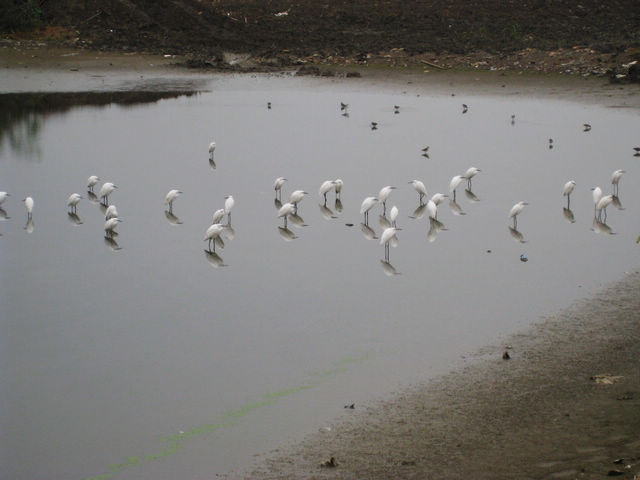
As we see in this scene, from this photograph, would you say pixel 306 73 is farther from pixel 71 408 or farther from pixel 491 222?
pixel 71 408

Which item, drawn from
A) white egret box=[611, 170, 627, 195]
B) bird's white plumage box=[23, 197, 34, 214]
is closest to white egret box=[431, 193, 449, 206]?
white egret box=[611, 170, 627, 195]

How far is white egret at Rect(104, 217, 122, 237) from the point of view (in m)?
12.3

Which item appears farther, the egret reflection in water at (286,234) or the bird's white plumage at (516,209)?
the bird's white plumage at (516,209)

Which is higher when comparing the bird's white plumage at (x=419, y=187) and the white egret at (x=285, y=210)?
the bird's white plumage at (x=419, y=187)

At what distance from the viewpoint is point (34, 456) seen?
22.2 ft

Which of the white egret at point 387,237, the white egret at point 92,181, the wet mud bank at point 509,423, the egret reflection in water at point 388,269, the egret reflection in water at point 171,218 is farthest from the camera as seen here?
the white egret at point 92,181

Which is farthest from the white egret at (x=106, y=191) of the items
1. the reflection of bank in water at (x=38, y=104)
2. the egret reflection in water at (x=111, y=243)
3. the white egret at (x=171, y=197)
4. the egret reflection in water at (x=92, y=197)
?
the reflection of bank in water at (x=38, y=104)

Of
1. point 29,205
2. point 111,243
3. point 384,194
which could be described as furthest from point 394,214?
point 29,205

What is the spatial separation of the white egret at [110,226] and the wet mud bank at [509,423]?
19.1 ft

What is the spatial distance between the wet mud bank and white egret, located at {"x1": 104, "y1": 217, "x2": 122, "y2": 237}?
5813mm

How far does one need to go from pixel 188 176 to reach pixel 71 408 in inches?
343

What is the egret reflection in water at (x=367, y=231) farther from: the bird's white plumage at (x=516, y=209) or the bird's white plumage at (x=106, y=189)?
the bird's white plumage at (x=106, y=189)

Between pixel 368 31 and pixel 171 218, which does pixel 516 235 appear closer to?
pixel 171 218

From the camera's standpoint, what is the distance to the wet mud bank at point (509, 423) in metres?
6.27
